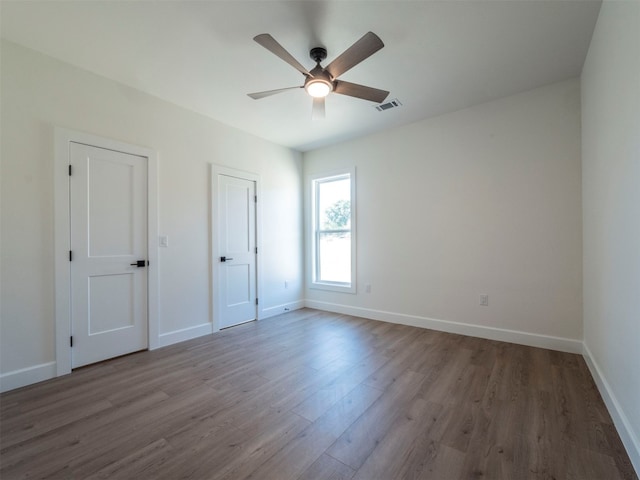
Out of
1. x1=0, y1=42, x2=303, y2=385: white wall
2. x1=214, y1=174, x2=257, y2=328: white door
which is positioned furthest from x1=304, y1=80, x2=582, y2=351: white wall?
x1=0, y1=42, x2=303, y2=385: white wall

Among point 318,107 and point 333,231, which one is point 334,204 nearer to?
point 333,231

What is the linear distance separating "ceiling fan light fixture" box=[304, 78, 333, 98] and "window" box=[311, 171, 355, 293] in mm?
2092

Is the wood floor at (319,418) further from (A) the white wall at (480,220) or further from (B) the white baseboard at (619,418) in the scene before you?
(A) the white wall at (480,220)

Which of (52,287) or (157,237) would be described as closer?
(52,287)

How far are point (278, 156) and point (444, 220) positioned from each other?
Answer: 2.72 m

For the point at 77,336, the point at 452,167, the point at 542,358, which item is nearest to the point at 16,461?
the point at 77,336

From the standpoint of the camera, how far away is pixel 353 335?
350 centimetres

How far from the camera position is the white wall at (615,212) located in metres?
1.46

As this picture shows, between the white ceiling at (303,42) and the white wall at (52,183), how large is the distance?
0.22m

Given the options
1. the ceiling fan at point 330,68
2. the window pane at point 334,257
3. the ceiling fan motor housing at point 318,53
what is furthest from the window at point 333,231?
the ceiling fan motor housing at point 318,53

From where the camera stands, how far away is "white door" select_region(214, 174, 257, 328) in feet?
12.5

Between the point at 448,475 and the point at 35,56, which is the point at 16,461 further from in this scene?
the point at 35,56

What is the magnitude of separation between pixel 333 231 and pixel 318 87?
8.86 ft

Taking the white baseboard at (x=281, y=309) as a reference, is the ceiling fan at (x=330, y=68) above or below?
above
